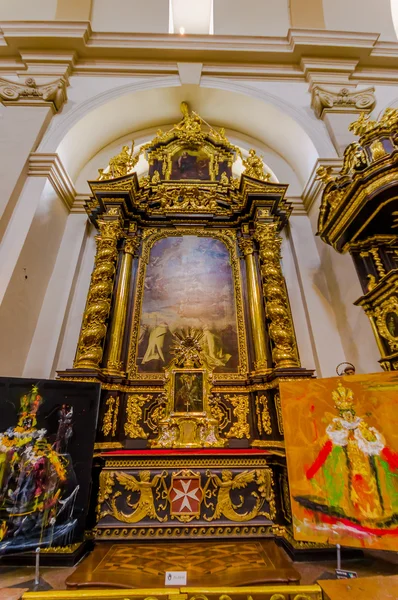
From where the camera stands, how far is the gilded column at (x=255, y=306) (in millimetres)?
4227

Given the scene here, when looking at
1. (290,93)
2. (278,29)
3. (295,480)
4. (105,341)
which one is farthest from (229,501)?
(278,29)

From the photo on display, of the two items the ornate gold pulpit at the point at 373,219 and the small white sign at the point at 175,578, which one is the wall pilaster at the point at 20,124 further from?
the ornate gold pulpit at the point at 373,219

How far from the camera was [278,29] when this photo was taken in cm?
722

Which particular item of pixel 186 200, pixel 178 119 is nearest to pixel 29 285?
pixel 186 200

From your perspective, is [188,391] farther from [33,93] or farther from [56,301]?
[33,93]

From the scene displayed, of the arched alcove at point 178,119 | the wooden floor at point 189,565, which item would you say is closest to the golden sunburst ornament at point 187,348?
the wooden floor at point 189,565

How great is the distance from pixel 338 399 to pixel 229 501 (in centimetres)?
149

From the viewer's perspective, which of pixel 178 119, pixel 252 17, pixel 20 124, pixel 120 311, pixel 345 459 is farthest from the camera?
pixel 252 17

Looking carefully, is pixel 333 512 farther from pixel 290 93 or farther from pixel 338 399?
pixel 290 93

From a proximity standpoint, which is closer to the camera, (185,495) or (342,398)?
(342,398)

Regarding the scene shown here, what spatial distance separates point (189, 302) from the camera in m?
4.79

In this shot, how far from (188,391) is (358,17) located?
387 inches

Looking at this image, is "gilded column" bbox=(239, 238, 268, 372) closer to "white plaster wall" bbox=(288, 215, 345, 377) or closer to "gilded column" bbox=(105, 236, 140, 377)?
"white plaster wall" bbox=(288, 215, 345, 377)

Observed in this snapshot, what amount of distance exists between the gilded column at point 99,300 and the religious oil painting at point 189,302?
587mm
